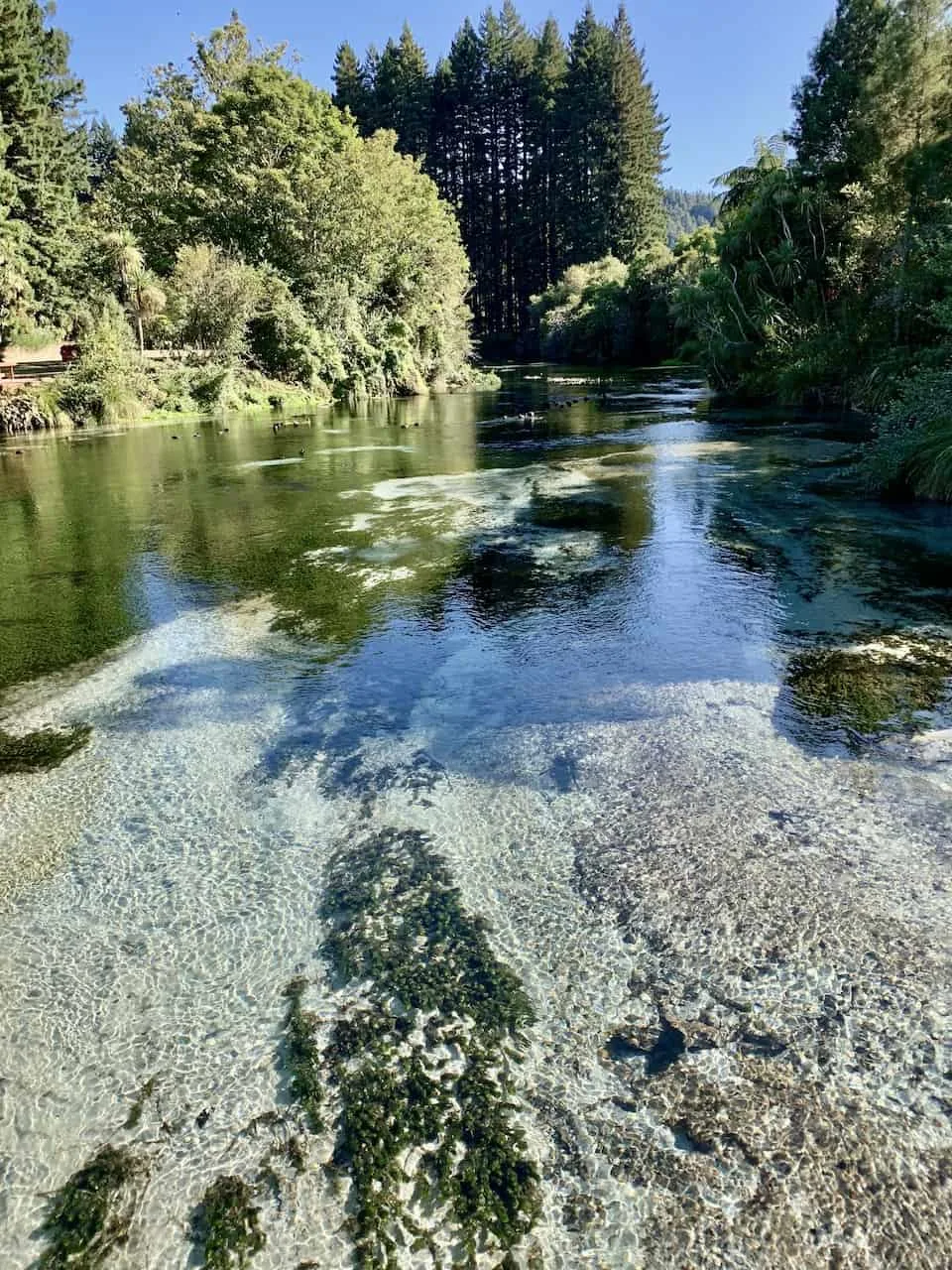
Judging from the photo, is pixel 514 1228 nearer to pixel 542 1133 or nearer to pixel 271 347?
pixel 542 1133

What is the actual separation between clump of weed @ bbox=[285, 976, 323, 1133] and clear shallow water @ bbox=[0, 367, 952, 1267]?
0.04 metres

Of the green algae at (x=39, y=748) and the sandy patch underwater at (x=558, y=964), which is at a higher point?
the green algae at (x=39, y=748)

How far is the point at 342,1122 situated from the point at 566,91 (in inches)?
2927

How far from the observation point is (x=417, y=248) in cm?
3781

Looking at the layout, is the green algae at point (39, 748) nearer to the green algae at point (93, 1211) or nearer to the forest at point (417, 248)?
the green algae at point (93, 1211)

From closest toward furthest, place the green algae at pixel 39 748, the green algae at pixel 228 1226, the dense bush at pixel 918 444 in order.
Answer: the green algae at pixel 228 1226
the green algae at pixel 39 748
the dense bush at pixel 918 444

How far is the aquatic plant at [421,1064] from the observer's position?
5.88ft

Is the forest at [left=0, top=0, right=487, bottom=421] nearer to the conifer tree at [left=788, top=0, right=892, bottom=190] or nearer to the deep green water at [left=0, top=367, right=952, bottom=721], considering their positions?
the deep green water at [left=0, top=367, right=952, bottom=721]

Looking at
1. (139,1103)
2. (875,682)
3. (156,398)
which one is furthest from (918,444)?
(156,398)

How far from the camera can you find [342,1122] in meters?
2.01

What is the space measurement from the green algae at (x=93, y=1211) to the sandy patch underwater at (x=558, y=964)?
3 cm

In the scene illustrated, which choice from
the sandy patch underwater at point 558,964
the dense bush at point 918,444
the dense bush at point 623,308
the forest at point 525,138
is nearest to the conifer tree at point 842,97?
the dense bush at point 918,444

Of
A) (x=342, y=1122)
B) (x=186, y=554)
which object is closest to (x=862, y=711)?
(x=342, y=1122)

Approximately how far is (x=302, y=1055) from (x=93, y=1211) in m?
0.58
